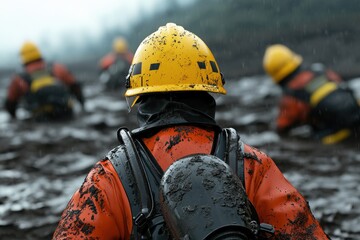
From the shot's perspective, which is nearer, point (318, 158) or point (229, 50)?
point (318, 158)

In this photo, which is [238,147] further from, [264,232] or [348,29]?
[348,29]

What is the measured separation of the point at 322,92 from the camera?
7.89 meters

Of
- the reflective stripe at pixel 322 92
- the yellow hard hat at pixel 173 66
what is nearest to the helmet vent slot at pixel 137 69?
the yellow hard hat at pixel 173 66

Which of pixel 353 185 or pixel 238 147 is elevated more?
pixel 238 147

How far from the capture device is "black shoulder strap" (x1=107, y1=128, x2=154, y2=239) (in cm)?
220

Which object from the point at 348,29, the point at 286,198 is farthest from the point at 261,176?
the point at 348,29

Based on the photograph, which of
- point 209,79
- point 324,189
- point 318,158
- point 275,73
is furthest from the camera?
point 275,73

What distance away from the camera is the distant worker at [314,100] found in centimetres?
786

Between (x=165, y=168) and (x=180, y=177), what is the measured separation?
31cm

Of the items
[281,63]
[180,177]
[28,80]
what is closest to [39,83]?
[28,80]

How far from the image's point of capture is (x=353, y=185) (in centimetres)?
617

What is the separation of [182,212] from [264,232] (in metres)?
0.43

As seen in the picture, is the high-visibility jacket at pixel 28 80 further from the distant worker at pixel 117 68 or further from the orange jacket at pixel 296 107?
the distant worker at pixel 117 68

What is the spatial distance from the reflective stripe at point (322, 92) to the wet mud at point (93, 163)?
0.64 metres
